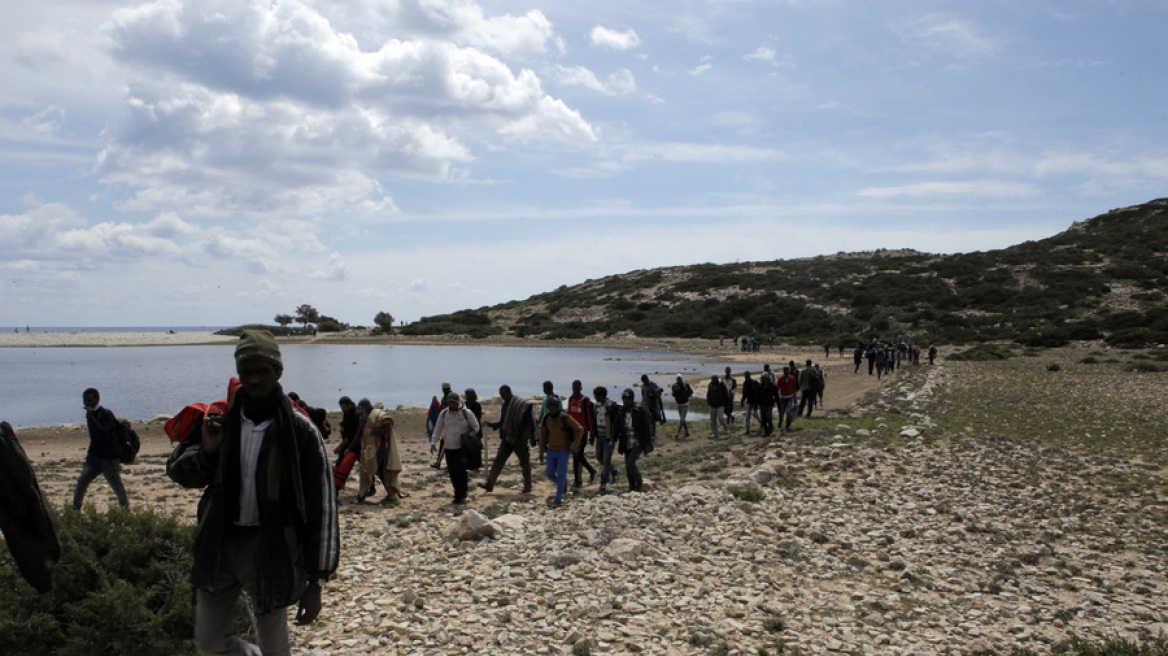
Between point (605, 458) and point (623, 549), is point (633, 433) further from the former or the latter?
point (623, 549)

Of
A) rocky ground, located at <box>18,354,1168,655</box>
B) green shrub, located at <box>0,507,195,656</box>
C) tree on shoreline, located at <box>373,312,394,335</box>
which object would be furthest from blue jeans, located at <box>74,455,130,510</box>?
tree on shoreline, located at <box>373,312,394,335</box>

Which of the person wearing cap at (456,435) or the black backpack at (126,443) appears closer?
the black backpack at (126,443)

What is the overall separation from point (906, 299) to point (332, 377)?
2640 inches

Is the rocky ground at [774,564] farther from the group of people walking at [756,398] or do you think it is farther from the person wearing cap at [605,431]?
the group of people walking at [756,398]

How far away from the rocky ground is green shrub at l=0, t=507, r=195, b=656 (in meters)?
1.14

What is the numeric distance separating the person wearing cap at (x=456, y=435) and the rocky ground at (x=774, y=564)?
43 cm

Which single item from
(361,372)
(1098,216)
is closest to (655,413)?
→ (361,372)

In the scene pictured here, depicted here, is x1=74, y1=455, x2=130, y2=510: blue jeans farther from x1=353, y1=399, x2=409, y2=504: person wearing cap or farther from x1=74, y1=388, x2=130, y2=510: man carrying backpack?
x1=353, y1=399, x2=409, y2=504: person wearing cap

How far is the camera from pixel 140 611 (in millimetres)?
4652

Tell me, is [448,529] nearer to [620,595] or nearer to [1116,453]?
[620,595]

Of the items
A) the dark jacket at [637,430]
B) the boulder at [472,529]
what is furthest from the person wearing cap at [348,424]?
the dark jacket at [637,430]

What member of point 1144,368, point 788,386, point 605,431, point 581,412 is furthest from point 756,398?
point 1144,368

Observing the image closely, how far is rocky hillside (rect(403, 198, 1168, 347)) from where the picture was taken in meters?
67.7

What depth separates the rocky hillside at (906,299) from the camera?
67688mm
